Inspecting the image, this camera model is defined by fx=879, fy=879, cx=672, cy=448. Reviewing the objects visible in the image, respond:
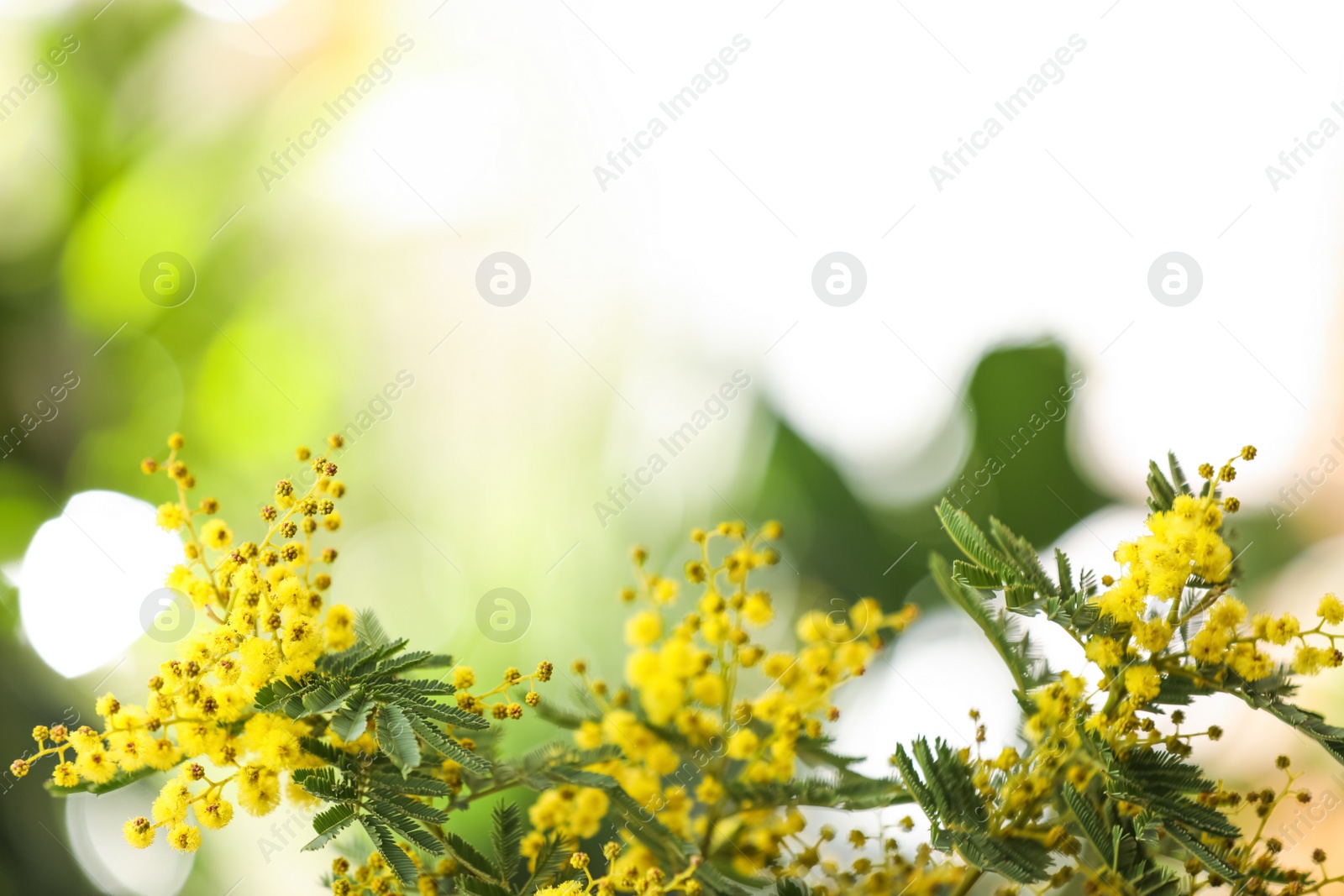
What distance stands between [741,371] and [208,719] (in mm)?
1399

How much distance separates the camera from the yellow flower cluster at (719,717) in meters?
0.71

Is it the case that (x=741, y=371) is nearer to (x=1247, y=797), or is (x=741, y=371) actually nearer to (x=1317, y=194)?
(x=1317, y=194)

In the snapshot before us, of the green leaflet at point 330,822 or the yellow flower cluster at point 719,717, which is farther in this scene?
the yellow flower cluster at point 719,717

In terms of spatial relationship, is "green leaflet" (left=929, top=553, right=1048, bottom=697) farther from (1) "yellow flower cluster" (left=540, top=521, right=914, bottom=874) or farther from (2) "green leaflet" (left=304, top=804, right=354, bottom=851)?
(2) "green leaflet" (left=304, top=804, right=354, bottom=851)

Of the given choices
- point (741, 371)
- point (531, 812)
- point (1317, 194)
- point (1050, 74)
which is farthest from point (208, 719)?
point (1317, 194)

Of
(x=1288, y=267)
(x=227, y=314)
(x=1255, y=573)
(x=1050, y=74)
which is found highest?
(x=227, y=314)

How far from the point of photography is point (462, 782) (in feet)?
2.07

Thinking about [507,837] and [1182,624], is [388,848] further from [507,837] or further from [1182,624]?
[1182,624]

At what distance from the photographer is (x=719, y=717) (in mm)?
774

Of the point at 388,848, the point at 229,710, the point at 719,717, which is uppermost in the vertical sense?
the point at 229,710

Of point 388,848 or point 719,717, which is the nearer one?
point 388,848

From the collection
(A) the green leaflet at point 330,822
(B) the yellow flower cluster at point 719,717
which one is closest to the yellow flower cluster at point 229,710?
(A) the green leaflet at point 330,822

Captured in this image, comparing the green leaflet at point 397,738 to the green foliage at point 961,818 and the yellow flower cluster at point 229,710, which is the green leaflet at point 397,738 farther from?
→ the green foliage at point 961,818

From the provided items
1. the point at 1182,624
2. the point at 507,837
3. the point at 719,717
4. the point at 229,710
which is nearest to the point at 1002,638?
the point at 1182,624
